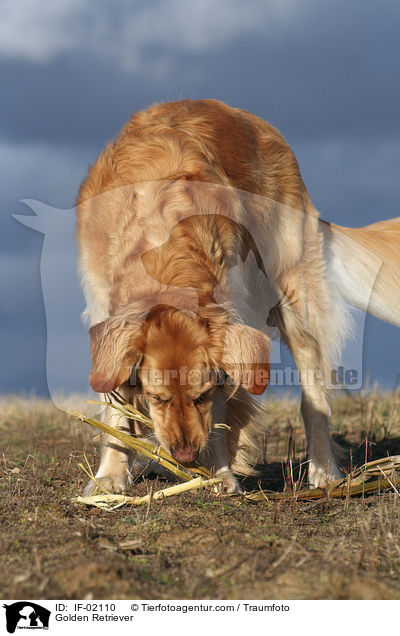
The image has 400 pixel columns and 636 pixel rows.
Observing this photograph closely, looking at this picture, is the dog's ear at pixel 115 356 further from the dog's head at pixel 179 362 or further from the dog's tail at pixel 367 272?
the dog's tail at pixel 367 272

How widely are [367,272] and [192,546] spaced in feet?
12.1

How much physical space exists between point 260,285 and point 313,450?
133 centimetres

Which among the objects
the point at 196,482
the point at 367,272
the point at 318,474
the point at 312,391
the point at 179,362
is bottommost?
the point at 318,474

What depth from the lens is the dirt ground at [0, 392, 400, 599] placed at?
2.65 meters

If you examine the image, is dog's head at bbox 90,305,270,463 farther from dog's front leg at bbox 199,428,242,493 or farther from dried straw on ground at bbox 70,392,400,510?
dog's front leg at bbox 199,428,242,493

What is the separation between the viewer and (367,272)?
245 inches

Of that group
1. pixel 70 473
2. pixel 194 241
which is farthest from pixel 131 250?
pixel 70 473

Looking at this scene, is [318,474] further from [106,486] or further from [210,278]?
[210,278]

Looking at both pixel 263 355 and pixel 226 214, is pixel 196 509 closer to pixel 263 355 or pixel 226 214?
pixel 263 355

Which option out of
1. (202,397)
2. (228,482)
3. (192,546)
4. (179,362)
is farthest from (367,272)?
(192,546)

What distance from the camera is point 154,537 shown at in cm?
328
